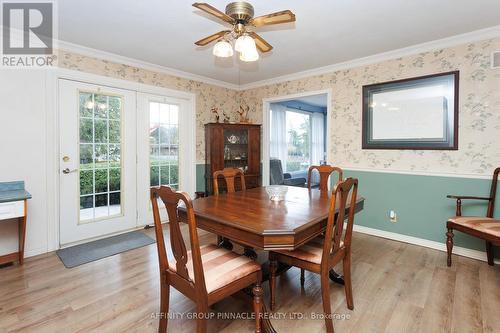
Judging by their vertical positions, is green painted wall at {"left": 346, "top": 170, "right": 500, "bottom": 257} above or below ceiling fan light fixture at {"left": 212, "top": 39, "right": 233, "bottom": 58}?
below

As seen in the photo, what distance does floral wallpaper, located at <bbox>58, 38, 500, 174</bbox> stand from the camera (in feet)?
8.89

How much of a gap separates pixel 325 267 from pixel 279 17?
1642 mm

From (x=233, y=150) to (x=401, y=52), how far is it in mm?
2761

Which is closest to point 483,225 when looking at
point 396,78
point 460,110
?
point 460,110

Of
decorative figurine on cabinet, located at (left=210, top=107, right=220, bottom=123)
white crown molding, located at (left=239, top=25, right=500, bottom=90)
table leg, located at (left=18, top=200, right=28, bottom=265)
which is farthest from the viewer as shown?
decorative figurine on cabinet, located at (left=210, top=107, right=220, bottom=123)

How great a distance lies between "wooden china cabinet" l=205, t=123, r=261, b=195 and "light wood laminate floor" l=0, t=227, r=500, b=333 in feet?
6.34

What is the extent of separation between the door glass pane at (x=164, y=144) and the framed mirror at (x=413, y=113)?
278 cm

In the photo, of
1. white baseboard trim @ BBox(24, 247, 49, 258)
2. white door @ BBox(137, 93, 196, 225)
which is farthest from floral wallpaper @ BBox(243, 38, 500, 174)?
white baseboard trim @ BBox(24, 247, 49, 258)

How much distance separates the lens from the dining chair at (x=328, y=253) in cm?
157

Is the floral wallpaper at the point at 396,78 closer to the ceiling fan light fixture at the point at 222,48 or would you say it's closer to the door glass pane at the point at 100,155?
the door glass pane at the point at 100,155

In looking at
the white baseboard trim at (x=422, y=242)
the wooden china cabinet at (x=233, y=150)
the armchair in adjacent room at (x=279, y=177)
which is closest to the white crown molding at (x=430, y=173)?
the white baseboard trim at (x=422, y=242)

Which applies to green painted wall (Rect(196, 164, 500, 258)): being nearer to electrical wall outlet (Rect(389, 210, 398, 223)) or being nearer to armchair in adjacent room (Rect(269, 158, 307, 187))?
electrical wall outlet (Rect(389, 210, 398, 223))

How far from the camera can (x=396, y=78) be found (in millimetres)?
3254

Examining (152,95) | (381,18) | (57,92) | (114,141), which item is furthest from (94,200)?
(381,18)
